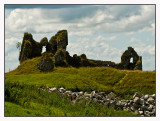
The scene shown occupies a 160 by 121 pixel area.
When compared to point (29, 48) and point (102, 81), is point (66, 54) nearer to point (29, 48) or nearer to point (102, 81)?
point (29, 48)

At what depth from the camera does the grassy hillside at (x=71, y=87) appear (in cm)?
2241

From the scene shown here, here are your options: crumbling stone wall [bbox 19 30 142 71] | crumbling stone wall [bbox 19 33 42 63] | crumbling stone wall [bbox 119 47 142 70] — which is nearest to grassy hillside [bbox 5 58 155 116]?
crumbling stone wall [bbox 19 30 142 71]

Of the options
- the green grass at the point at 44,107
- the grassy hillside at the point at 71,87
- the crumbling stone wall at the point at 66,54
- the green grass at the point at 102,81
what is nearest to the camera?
the green grass at the point at 44,107

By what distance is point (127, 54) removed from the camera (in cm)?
6762

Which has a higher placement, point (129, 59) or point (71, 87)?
point (129, 59)

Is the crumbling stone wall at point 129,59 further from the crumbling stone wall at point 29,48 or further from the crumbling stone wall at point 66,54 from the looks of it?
the crumbling stone wall at point 29,48

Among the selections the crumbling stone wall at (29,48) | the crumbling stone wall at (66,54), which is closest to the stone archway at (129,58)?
the crumbling stone wall at (66,54)

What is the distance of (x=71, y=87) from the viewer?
3569 centimetres

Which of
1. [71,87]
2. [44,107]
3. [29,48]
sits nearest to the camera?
[44,107]

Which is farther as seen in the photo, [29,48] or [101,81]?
[29,48]

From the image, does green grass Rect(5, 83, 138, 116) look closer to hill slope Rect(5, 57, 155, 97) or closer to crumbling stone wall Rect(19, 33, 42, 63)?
hill slope Rect(5, 57, 155, 97)

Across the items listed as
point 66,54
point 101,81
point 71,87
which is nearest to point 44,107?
point 71,87

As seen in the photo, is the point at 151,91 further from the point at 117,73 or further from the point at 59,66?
the point at 59,66

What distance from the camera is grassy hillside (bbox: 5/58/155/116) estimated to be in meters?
22.4
